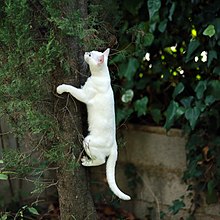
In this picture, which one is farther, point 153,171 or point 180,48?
point 153,171

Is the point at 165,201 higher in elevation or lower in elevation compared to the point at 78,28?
lower

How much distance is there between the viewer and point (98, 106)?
58.9 inches

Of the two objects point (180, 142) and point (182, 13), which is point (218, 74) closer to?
point (182, 13)

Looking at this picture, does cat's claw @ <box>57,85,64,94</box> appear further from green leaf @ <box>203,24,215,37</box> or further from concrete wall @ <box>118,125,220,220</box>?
concrete wall @ <box>118,125,220,220</box>

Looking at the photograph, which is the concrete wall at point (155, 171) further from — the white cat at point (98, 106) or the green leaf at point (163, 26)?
the white cat at point (98, 106)

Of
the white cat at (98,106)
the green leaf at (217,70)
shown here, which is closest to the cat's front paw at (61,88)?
the white cat at (98,106)

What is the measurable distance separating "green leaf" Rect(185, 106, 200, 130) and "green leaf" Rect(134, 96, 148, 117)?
0.88 feet

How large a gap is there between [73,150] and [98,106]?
0.16 meters

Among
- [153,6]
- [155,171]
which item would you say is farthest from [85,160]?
[155,171]

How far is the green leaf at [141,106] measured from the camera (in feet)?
8.03

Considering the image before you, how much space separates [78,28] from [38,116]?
265mm

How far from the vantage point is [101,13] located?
165 centimetres

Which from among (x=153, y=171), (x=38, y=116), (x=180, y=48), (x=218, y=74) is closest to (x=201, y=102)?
(x=218, y=74)

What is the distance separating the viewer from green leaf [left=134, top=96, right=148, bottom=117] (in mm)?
2447
